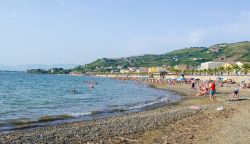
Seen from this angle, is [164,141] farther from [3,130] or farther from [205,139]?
[3,130]

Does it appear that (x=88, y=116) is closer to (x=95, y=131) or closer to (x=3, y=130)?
(x=3, y=130)

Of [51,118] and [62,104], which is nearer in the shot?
[51,118]

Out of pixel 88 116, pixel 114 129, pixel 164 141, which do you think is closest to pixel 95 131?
pixel 114 129

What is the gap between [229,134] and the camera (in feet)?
45.9

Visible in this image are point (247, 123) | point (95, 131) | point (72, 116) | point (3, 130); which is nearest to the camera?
point (95, 131)

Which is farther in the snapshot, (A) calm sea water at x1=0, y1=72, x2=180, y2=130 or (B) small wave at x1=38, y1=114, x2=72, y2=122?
(A) calm sea water at x1=0, y1=72, x2=180, y2=130

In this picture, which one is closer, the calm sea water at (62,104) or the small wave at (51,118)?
the small wave at (51,118)

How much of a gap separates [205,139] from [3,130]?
10.3 meters

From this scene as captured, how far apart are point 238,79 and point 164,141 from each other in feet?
275

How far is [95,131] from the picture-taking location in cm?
1573

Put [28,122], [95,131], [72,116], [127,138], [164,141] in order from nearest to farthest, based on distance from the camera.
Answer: [164,141] → [127,138] → [95,131] → [28,122] → [72,116]

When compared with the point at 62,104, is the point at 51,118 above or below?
above

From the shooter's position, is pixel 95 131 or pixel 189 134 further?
pixel 95 131

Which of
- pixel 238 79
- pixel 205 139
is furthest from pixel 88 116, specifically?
pixel 238 79
